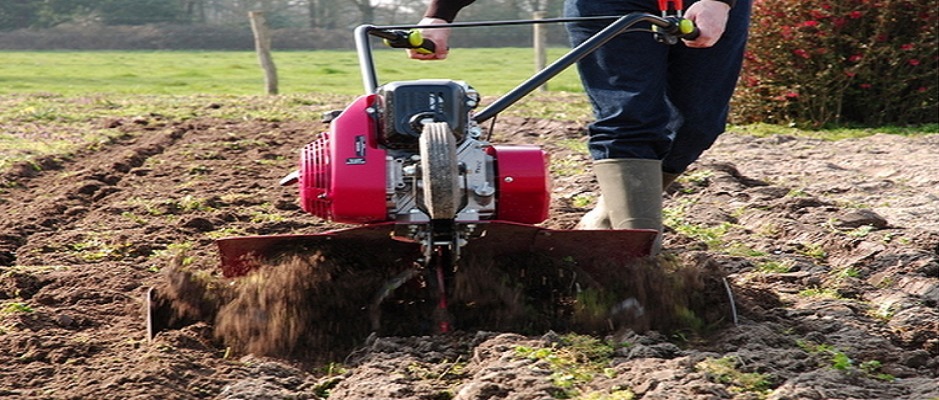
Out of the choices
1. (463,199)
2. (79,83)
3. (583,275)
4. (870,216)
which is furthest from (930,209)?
(79,83)

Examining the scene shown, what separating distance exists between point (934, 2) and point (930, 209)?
186 inches

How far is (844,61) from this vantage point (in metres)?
11.0

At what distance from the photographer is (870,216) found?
19.2 feet

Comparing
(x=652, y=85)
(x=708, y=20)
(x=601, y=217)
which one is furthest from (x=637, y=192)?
(x=708, y=20)

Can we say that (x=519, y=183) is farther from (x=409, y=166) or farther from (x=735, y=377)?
(x=735, y=377)

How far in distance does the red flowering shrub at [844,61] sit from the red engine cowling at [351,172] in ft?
25.4

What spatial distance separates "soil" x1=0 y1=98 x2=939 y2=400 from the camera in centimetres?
328

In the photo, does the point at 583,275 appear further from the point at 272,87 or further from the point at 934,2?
the point at 272,87

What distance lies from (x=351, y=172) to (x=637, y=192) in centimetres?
114

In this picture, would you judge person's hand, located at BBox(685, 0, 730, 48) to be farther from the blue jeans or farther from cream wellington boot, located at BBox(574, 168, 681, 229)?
cream wellington boot, located at BBox(574, 168, 681, 229)

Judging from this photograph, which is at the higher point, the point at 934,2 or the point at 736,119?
the point at 934,2

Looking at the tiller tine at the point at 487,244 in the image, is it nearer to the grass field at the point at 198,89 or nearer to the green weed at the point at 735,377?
the green weed at the point at 735,377

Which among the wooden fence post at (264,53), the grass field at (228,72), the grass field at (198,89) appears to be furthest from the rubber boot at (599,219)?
the wooden fence post at (264,53)

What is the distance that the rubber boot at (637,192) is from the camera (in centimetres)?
430
